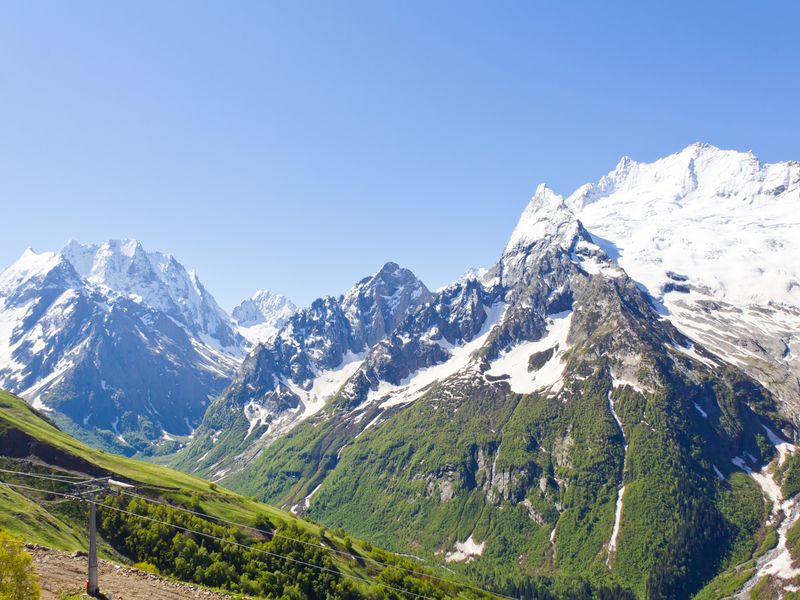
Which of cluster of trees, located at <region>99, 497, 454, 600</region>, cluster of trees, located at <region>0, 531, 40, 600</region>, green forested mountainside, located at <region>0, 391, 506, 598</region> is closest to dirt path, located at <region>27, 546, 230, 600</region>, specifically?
cluster of trees, located at <region>0, 531, 40, 600</region>

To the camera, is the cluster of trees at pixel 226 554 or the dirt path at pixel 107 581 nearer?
the dirt path at pixel 107 581

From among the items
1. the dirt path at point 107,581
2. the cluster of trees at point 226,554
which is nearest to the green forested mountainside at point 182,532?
the cluster of trees at point 226,554

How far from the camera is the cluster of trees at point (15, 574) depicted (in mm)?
49031

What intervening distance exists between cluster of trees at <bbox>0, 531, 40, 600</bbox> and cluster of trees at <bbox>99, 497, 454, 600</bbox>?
46.3 m

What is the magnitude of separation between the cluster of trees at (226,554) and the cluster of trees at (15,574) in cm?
4625

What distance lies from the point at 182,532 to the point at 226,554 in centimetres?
1030

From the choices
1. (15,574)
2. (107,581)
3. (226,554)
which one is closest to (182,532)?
(226,554)

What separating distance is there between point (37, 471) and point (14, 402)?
67.2 metres

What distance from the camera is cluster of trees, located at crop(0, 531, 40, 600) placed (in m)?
49.0

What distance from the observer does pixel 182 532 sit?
11956 cm

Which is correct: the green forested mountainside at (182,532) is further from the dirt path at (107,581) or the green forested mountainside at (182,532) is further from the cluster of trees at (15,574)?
the cluster of trees at (15,574)

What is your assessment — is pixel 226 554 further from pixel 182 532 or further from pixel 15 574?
pixel 15 574

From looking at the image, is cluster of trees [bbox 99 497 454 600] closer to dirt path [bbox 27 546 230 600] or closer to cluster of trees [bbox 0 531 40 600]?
dirt path [bbox 27 546 230 600]

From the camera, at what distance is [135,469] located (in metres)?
158
